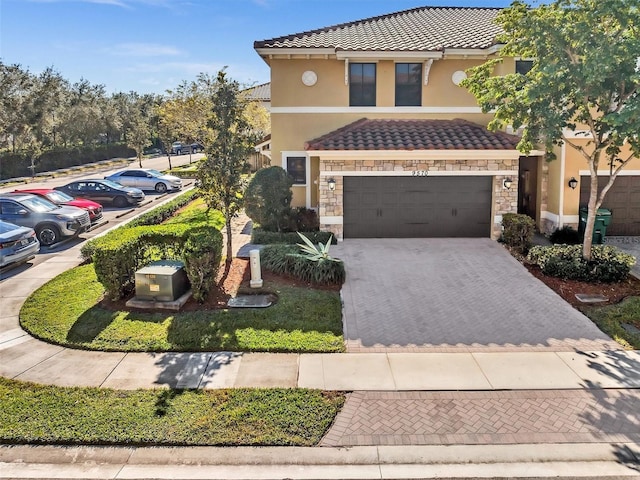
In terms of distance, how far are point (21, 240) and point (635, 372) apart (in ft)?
→ 48.7

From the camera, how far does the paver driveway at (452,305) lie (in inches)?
364

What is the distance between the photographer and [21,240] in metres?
13.9

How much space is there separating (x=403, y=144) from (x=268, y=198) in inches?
181

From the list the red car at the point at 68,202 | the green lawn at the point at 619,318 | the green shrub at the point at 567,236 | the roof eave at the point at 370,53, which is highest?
the roof eave at the point at 370,53

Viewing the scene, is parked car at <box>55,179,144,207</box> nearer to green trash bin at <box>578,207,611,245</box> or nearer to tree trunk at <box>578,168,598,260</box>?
green trash bin at <box>578,207,611,245</box>

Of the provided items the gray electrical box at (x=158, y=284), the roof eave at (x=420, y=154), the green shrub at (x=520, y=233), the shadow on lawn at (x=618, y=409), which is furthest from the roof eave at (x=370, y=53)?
the shadow on lawn at (x=618, y=409)

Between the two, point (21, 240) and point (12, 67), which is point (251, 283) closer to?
point (21, 240)

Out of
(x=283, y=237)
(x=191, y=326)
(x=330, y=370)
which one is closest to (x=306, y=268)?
(x=283, y=237)

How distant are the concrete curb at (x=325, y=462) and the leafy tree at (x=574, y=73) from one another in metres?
7.27

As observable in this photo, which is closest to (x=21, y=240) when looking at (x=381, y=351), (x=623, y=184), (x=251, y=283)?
(x=251, y=283)

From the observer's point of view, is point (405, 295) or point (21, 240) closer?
point (405, 295)

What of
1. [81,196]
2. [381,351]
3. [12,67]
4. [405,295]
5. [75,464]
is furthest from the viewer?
[12,67]

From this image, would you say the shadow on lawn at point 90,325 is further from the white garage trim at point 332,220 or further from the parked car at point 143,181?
the parked car at point 143,181

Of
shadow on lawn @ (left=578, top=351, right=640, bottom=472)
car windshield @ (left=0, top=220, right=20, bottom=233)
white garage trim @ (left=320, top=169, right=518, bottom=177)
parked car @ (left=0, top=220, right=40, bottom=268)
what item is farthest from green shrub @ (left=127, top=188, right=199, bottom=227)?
shadow on lawn @ (left=578, top=351, right=640, bottom=472)
